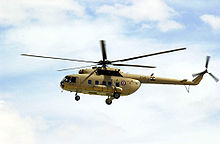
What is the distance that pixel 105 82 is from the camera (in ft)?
177

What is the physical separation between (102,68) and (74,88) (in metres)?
4.94

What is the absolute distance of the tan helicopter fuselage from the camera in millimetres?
53125

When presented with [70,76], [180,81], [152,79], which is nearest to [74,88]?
[70,76]

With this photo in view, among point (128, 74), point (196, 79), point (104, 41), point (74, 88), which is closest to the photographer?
point (104, 41)

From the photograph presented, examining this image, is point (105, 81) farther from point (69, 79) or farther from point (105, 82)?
point (69, 79)

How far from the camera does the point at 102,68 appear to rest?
5475cm

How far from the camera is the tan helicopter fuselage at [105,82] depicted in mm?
53125

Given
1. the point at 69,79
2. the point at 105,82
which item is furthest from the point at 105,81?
the point at 69,79

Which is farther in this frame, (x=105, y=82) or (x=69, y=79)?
(x=105, y=82)

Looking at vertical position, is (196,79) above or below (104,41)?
below

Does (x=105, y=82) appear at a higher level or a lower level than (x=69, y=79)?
lower

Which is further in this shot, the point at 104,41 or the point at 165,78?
the point at 165,78

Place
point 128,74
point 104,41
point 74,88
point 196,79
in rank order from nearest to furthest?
point 104,41, point 74,88, point 128,74, point 196,79

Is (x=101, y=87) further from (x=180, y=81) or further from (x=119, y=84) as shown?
(x=180, y=81)
